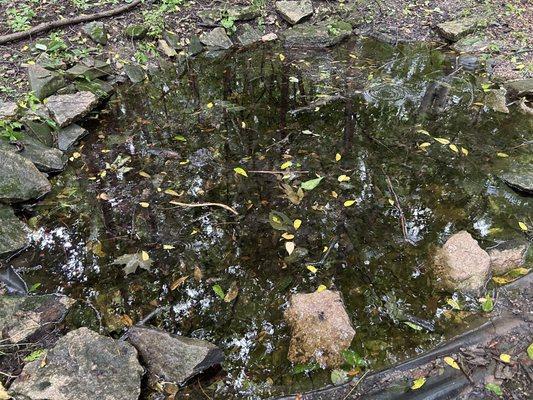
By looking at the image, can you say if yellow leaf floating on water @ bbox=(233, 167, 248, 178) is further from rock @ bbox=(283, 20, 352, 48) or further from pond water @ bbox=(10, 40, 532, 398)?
rock @ bbox=(283, 20, 352, 48)

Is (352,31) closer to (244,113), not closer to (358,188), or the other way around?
(244,113)

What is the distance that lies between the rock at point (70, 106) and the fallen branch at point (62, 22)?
4.82ft

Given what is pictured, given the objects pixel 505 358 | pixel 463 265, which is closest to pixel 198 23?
pixel 463 265

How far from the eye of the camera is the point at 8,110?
15.0 ft

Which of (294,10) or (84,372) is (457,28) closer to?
(294,10)

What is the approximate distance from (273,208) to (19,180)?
7.55 ft

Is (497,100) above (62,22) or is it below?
below

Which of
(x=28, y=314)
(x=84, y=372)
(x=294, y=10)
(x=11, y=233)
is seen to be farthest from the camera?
(x=294, y=10)

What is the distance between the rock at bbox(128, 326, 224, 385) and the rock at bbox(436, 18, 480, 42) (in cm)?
619

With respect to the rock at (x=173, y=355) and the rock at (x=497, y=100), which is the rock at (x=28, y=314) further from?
the rock at (x=497, y=100)

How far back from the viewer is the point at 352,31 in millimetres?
7051

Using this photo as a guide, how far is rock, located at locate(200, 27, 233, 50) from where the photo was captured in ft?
21.6

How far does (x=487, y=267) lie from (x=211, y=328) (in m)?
2.00

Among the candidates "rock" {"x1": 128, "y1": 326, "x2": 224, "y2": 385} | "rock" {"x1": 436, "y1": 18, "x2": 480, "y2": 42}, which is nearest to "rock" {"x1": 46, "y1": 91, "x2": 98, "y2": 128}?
"rock" {"x1": 128, "y1": 326, "x2": 224, "y2": 385}
